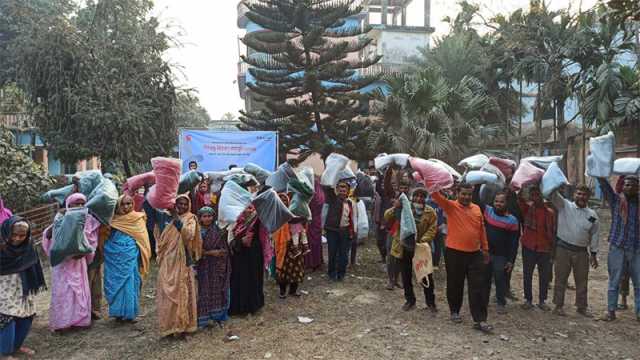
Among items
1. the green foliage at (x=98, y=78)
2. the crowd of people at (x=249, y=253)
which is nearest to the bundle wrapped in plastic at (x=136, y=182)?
the crowd of people at (x=249, y=253)

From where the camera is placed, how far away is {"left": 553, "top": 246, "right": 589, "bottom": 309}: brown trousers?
4988 mm

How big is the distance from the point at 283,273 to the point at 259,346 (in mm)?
1436

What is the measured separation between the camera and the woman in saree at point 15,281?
4.04m

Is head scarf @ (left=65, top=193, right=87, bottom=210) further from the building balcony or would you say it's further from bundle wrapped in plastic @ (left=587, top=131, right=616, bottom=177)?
the building balcony

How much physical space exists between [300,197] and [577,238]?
Answer: 2765 millimetres

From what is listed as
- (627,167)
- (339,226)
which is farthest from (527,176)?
(339,226)

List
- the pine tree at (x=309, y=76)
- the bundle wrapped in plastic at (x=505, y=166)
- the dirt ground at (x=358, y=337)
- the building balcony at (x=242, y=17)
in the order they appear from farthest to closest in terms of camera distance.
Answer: the building balcony at (x=242, y=17) → the pine tree at (x=309, y=76) → the bundle wrapped in plastic at (x=505, y=166) → the dirt ground at (x=358, y=337)

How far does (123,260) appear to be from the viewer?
15.7 ft

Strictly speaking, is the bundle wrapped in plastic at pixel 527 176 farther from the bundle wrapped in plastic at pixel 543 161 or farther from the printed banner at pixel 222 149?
the printed banner at pixel 222 149

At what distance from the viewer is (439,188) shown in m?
4.52

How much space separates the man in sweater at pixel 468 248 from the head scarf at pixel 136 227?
109 inches

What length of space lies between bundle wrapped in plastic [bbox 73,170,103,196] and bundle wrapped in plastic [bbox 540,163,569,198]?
14.0 ft

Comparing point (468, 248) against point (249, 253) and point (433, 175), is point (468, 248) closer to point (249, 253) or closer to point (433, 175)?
point (433, 175)

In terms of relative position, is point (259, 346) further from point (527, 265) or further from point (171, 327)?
point (527, 265)
